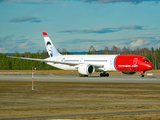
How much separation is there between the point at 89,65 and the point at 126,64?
25.6 feet

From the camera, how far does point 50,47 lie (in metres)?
77.6

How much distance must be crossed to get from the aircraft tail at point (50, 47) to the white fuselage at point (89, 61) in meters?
3.04

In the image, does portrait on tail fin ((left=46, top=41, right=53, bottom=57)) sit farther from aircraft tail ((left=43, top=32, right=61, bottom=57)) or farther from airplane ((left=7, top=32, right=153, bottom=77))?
airplane ((left=7, top=32, right=153, bottom=77))

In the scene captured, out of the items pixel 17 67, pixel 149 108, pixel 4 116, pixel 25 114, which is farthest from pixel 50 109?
pixel 17 67

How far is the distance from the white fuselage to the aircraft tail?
304 cm

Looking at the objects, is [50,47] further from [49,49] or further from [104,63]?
[104,63]

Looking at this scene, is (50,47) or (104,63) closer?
(104,63)

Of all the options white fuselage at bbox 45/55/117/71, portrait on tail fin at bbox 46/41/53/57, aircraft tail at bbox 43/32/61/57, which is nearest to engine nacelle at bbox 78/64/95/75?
white fuselage at bbox 45/55/117/71

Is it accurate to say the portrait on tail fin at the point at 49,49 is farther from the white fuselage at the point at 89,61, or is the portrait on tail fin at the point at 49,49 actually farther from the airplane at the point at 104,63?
the white fuselage at the point at 89,61

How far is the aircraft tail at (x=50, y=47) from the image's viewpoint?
7668cm

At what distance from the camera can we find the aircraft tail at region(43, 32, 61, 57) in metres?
76.7

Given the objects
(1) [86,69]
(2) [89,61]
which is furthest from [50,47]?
(1) [86,69]

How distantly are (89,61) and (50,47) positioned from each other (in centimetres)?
1526

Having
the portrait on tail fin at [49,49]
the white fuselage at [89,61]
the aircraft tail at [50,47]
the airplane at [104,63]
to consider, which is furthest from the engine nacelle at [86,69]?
the portrait on tail fin at [49,49]
